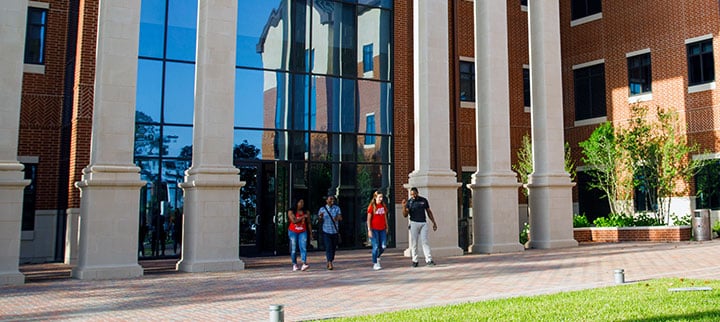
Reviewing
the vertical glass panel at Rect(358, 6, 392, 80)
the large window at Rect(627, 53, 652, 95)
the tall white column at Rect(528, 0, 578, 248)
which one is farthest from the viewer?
the large window at Rect(627, 53, 652, 95)

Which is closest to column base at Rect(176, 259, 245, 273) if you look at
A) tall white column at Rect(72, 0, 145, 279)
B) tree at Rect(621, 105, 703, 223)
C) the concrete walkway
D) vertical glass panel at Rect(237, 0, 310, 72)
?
the concrete walkway

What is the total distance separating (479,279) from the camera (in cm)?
1148

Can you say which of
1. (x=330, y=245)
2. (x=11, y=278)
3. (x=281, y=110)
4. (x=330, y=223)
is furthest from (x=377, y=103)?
(x=11, y=278)

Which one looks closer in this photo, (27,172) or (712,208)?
(27,172)

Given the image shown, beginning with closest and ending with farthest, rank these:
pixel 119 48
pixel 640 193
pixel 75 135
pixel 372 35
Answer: pixel 119 48
pixel 75 135
pixel 372 35
pixel 640 193

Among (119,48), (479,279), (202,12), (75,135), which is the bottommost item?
(479,279)

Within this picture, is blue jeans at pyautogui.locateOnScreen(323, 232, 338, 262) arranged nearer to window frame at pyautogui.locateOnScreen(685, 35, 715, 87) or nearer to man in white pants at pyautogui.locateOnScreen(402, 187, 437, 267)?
man in white pants at pyautogui.locateOnScreen(402, 187, 437, 267)

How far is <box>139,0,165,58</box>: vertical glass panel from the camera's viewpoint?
19484 millimetres

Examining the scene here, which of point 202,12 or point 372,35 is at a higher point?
point 372,35

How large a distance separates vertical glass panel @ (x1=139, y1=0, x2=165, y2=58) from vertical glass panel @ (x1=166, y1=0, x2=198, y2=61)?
24 centimetres

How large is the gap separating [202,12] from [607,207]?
19.9m

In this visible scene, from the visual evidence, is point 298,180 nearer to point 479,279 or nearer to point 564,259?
point 564,259

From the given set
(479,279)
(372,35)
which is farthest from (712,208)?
(479,279)

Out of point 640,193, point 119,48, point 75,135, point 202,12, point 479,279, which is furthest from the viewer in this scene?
point 640,193
